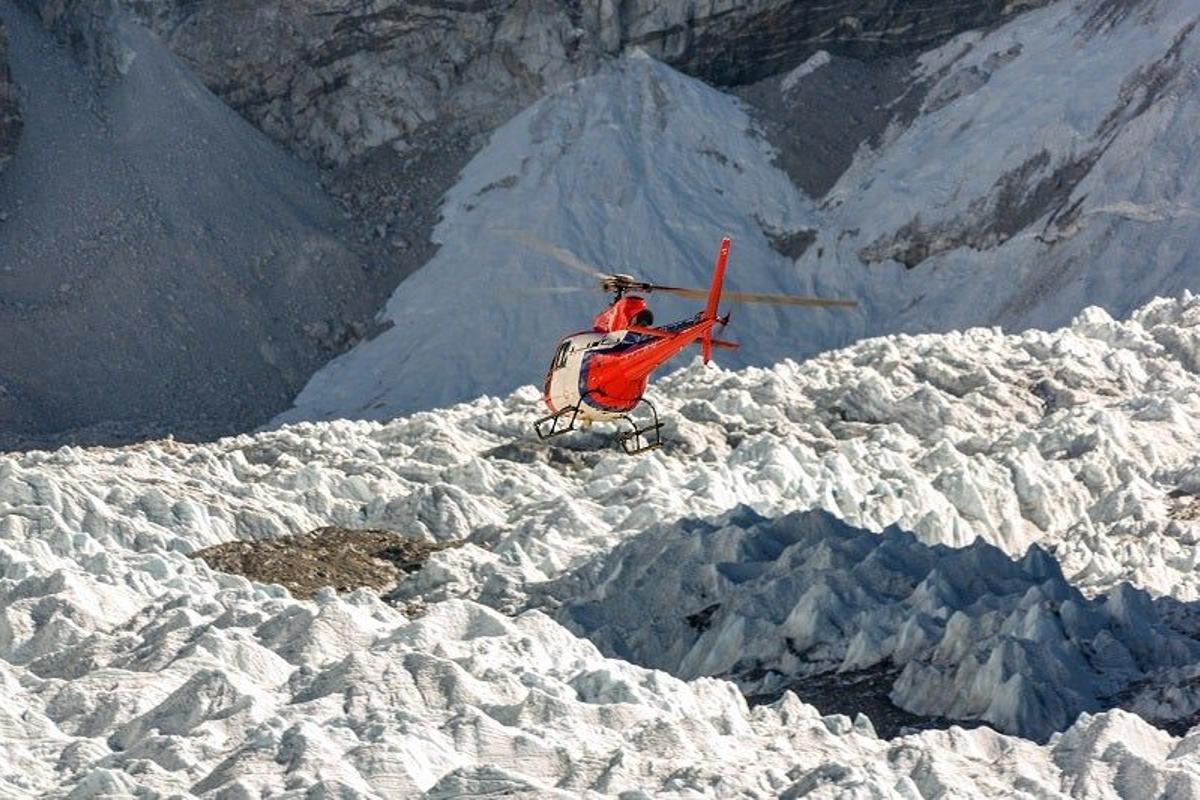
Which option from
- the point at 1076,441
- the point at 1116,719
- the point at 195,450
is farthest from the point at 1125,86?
the point at 1116,719

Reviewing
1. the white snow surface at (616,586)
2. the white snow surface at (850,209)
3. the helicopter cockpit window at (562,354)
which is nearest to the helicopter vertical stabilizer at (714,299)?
the helicopter cockpit window at (562,354)

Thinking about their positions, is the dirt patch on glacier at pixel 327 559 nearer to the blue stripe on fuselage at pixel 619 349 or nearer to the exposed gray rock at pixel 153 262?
the blue stripe on fuselage at pixel 619 349

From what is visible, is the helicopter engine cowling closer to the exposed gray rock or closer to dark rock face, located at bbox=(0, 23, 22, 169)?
the exposed gray rock

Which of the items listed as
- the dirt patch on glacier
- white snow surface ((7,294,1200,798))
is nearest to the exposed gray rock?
white snow surface ((7,294,1200,798))

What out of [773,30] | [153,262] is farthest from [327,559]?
[773,30]

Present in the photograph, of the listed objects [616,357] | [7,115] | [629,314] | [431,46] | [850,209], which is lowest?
[850,209]

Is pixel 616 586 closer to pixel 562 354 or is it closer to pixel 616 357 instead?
pixel 562 354
